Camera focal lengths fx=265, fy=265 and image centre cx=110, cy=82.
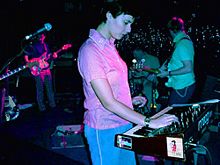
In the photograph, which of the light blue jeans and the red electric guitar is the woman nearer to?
the light blue jeans

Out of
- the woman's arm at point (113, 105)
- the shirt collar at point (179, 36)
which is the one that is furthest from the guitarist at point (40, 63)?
the woman's arm at point (113, 105)

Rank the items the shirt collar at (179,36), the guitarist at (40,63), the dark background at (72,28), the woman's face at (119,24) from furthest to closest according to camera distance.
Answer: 1. the dark background at (72,28)
2. the guitarist at (40,63)
3. the shirt collar at (179,36)
4. the woman's face at (119,24)

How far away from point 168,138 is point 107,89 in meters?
0.50

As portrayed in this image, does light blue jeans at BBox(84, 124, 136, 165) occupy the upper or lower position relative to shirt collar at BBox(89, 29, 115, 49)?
lower

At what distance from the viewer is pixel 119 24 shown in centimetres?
188

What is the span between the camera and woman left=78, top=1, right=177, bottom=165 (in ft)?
5.80

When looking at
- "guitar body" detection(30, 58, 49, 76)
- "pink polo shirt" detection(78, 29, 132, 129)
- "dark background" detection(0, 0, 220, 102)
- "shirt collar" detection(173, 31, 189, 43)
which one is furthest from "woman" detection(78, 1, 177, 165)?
"dark background" detection(0, 0, 220, 102)

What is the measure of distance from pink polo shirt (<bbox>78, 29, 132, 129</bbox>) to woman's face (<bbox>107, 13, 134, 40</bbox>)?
88 millimetres

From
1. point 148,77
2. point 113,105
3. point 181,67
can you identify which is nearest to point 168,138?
point 113,105

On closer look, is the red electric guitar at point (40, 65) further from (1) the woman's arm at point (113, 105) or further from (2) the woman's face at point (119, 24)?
(1) the woman's arm at point (113, 105)

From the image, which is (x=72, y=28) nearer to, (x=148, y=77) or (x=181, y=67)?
(x=148, y=77)

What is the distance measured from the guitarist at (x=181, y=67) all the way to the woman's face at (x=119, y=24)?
1.98m

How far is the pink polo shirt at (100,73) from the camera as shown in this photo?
1.79 metres

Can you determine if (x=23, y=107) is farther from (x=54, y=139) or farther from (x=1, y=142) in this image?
(x=54, y=139)
